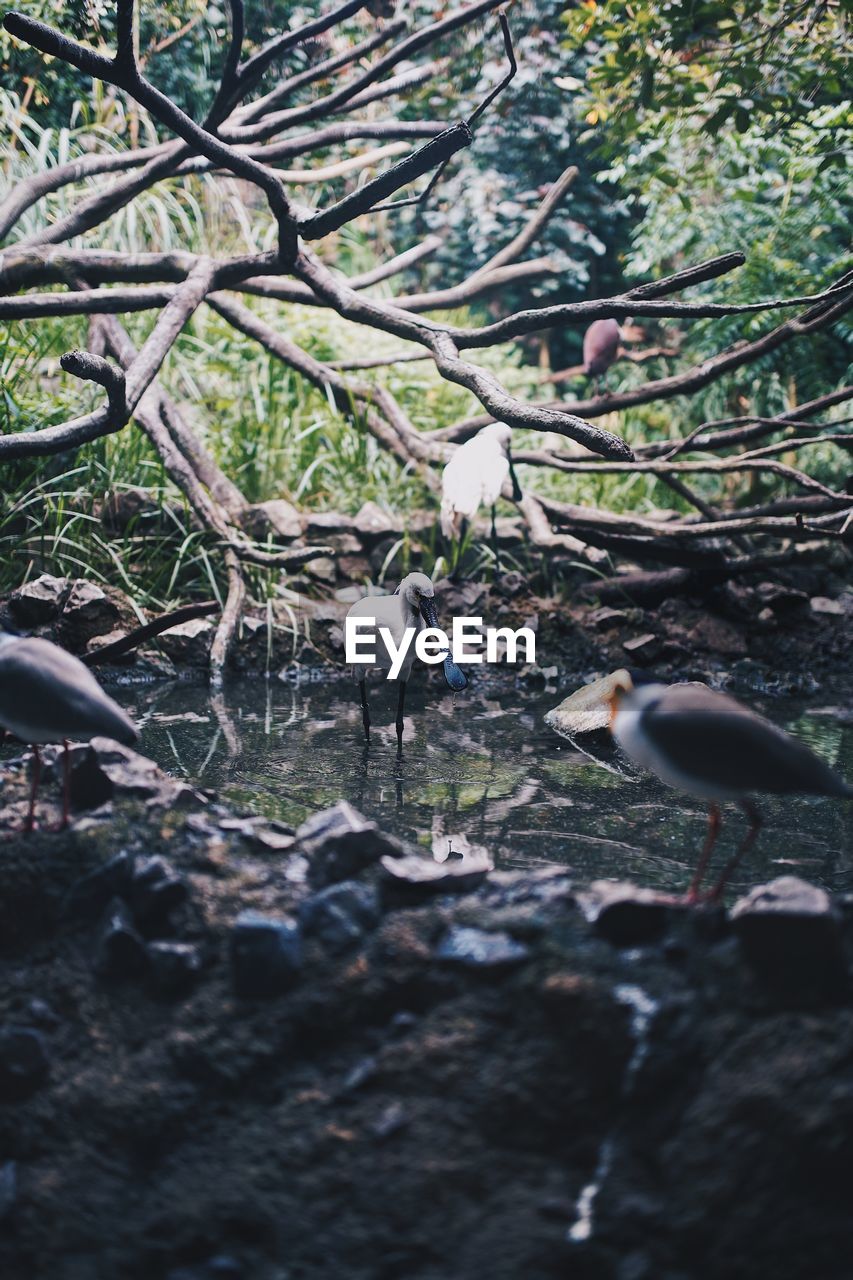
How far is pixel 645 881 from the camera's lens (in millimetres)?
2113

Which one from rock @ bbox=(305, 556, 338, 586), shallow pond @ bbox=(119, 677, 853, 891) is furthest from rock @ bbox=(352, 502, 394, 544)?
shallow pond @ bbox=(119, 677, 853, 891)

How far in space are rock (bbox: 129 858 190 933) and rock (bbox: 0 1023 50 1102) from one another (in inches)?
8.6

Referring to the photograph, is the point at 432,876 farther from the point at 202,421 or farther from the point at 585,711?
the point at 202,421

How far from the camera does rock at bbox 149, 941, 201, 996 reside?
139cm

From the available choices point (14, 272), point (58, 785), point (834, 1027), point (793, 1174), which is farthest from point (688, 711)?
point (14, 272)

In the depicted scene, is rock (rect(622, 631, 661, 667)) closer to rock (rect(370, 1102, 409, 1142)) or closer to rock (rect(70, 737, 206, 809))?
rock (rect(70, 737, 206, 809))

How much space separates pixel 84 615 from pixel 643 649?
2.51 metres

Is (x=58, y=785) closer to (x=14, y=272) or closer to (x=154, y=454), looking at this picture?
(x=14, y=272)

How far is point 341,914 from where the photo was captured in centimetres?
142

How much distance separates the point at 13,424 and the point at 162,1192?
163 inches

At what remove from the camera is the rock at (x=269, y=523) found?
4.90m

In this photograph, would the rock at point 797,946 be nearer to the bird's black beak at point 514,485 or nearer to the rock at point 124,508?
the bird's black beak at point 514,485

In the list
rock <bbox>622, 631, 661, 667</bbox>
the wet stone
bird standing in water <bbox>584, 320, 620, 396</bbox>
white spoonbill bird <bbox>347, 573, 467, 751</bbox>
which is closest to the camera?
the wet stone

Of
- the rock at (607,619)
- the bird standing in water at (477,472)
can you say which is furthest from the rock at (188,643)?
the rock at (607,619)
